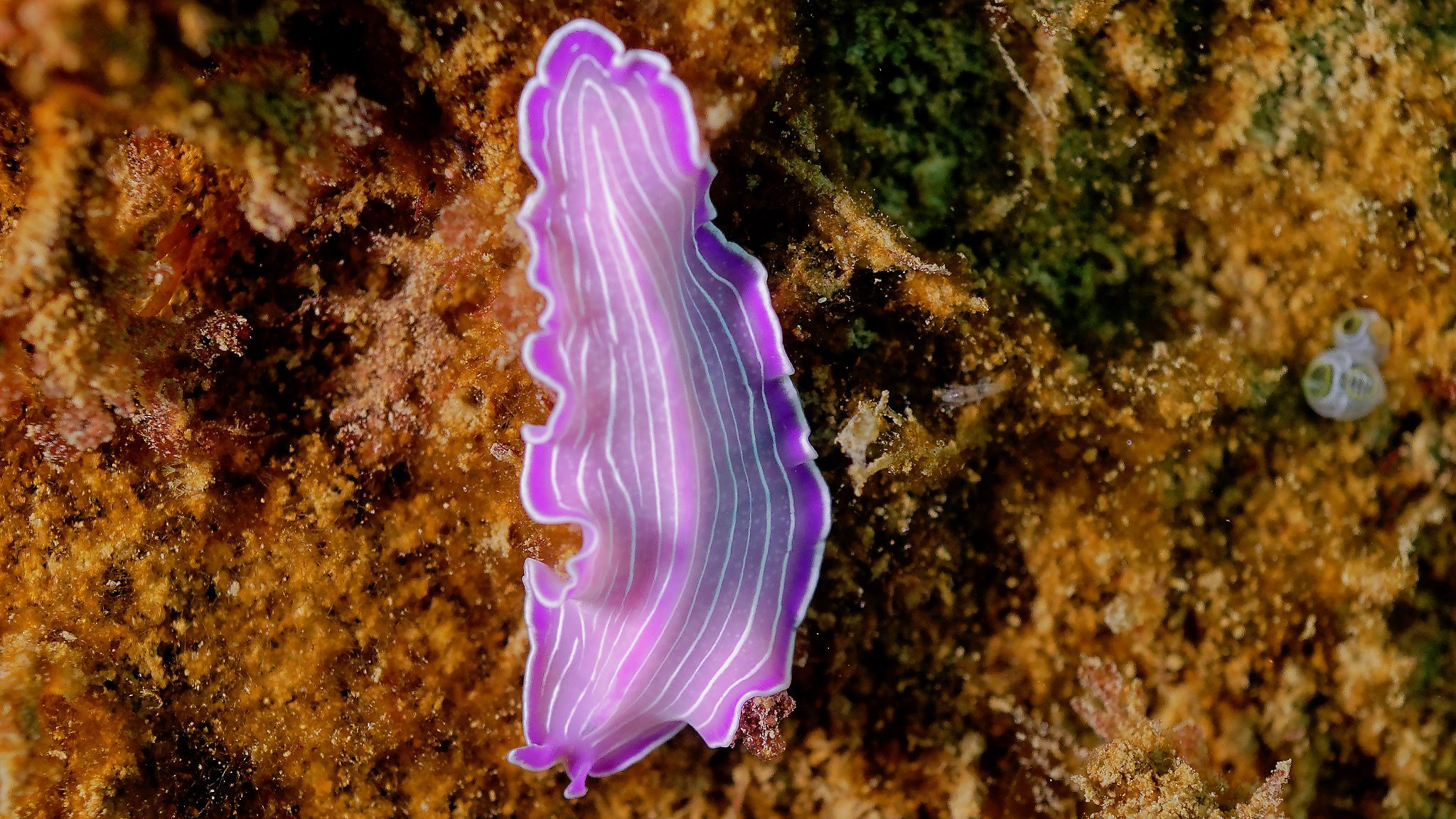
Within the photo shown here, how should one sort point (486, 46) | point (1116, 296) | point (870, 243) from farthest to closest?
point (1116, 296) → point (870, 243) → point (486, 46)

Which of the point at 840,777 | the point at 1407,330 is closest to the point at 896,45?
the point at 1407,330

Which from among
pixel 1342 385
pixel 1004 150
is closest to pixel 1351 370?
pixel 1342 385

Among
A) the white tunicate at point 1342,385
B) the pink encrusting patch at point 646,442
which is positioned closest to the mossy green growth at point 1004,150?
the white tunicate at point 1342,385

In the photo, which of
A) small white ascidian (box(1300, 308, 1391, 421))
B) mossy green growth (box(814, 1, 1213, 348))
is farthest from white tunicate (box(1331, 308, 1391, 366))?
mossy green growth (box(814, 1, 1213, 348))

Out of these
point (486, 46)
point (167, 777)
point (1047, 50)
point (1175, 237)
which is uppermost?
point (1047, 50)

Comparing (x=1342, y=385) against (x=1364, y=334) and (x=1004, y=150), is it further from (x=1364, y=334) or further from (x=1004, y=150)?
(x=1004, y=150)

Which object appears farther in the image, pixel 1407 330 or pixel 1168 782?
pixel 1407 330

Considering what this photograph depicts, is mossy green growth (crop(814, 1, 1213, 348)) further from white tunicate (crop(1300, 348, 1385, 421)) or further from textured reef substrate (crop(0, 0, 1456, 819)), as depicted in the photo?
white tunicate (crop(1300, 348, 1385, 421))

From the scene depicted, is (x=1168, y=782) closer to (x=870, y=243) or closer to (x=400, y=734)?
(x=870, y=243)
